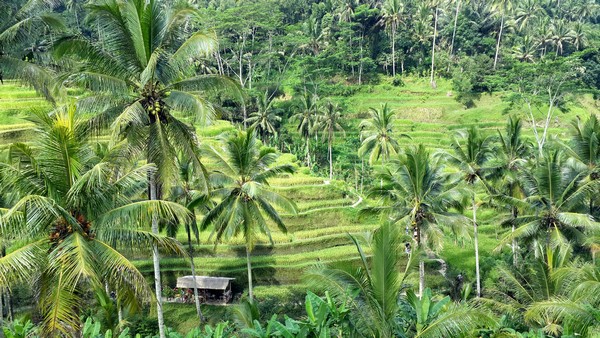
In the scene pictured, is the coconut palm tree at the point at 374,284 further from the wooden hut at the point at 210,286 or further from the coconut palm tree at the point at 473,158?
the coconut palm tree at the point at 473,158

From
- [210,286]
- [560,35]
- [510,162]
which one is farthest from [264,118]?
[560,35]

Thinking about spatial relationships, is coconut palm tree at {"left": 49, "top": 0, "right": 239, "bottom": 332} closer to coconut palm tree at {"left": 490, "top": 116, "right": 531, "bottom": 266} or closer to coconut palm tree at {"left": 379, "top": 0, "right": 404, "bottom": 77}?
coconut palm tree at {"left": 490, "top": 116, "right": 531, "bottom": 266}

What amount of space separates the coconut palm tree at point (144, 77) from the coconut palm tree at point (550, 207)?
13954 millimetres

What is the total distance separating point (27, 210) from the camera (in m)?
8.98

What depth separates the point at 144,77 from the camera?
11.5 meters

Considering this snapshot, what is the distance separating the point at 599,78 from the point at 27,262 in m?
63.3

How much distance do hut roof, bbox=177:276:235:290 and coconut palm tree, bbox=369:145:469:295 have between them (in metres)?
9.05

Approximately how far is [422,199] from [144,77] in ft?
42.0

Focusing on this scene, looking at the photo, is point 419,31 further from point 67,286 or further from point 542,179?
point 67,286

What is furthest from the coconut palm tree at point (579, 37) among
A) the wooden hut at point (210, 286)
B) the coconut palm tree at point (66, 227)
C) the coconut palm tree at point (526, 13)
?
the coconut palm tree at point (66, 227)

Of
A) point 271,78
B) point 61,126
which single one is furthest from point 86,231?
point 271,78

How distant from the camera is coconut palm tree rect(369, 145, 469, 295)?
19.6 m

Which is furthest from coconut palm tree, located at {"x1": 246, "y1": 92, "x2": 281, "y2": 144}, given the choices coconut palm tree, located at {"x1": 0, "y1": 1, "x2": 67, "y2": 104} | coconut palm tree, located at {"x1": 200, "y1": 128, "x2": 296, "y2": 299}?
coconut palm tree, located at {"x1": 0, "y1": 1, "x2": 67, "y2": 104}

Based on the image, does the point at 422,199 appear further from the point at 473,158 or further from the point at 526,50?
the point at 526,50
